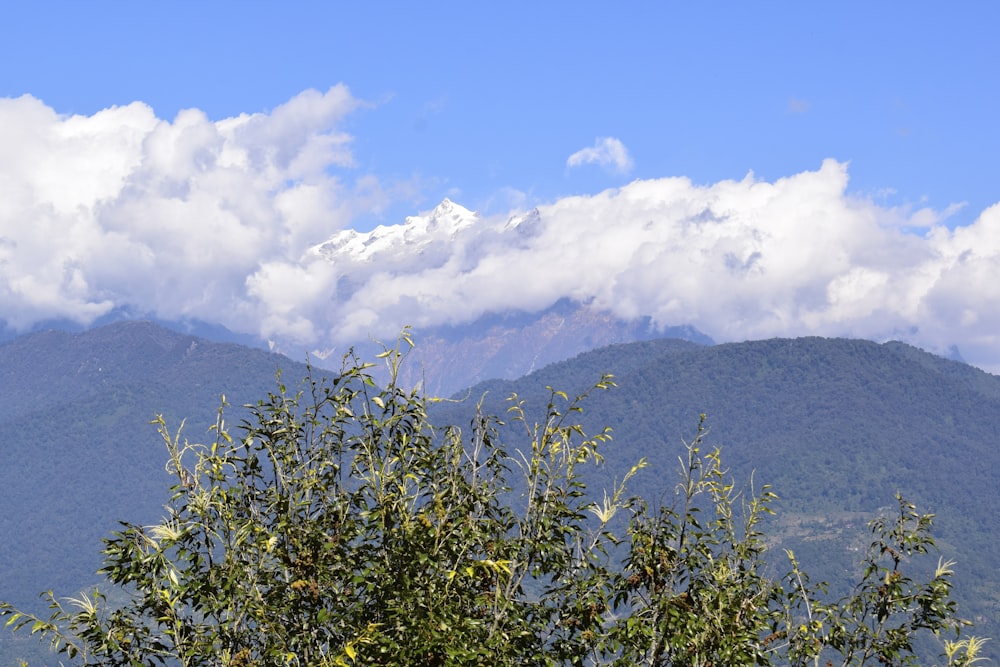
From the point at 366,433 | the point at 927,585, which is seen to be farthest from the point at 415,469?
the point at 927,585

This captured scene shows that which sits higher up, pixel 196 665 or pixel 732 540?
pixel 732 540

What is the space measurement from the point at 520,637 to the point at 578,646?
5.19ft

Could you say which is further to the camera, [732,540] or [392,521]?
[732,540]

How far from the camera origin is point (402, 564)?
16797mm

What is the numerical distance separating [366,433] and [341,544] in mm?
2030

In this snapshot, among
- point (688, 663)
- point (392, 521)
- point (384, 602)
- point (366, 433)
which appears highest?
point (366, 433)

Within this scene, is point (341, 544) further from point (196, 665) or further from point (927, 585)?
point (927, 585)

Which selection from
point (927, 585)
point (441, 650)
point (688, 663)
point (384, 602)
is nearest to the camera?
point (441, 650)

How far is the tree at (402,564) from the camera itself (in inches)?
659

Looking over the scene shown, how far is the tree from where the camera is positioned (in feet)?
54.9

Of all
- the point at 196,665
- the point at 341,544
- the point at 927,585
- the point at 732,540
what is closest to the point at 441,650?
the point at 341,544

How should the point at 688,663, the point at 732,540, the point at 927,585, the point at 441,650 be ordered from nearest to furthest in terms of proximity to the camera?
the point at 441,650 → the point at 688,663 → the point at 732,540 → the point at 927,585

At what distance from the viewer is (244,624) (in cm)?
1838

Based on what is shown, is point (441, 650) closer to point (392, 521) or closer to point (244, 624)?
point (392, 521)
